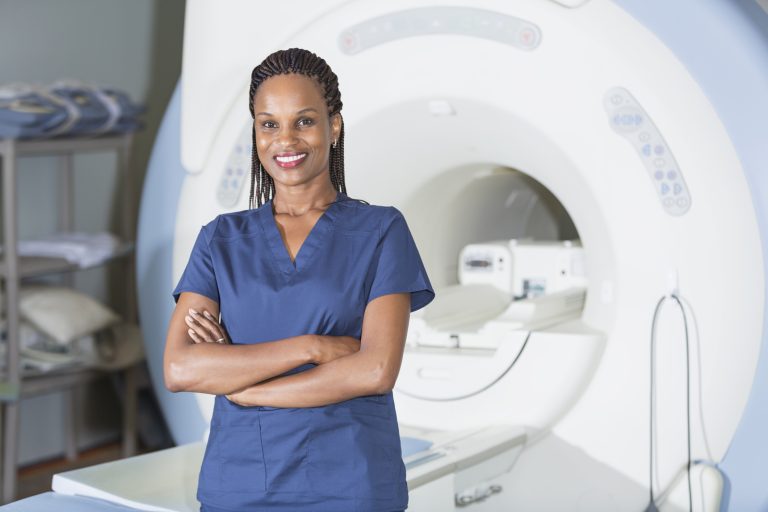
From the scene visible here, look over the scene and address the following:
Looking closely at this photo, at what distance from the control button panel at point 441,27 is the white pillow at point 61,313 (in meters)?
1.11

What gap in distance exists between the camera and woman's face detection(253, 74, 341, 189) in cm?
131

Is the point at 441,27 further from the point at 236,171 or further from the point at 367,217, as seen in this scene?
the point at 367,217

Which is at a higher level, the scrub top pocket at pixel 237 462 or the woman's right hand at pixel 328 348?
the woman's right hand at pixel 328 348

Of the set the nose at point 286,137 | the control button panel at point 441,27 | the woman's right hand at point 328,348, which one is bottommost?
the woman's right hand at point 328,348

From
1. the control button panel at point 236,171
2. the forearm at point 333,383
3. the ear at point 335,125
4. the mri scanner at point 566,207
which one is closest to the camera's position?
the forearm at point 333,383

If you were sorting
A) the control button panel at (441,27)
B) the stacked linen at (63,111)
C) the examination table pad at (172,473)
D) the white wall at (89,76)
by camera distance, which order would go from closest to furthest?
the examination table pad at (172,473) → the control button panel at (441,27) → the stacked linen at (63,111) → the white wall at (89,76)

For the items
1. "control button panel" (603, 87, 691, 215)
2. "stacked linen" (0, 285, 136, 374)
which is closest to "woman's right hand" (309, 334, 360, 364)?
"control button panel" (603, 87, 691, 215)

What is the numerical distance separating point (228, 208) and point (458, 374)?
1.95 feet

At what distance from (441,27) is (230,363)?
40.5 inches

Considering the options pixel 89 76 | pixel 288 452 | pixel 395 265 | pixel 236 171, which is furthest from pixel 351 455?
pixel 89 76

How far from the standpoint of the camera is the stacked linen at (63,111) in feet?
8.63

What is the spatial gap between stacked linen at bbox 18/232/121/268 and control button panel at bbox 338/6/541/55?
1.05 meters

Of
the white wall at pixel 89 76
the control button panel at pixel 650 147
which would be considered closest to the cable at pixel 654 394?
the control button panel at pixel 650 147

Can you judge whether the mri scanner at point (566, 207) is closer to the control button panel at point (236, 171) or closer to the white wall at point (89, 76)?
the control button panel at point (236, 171)
